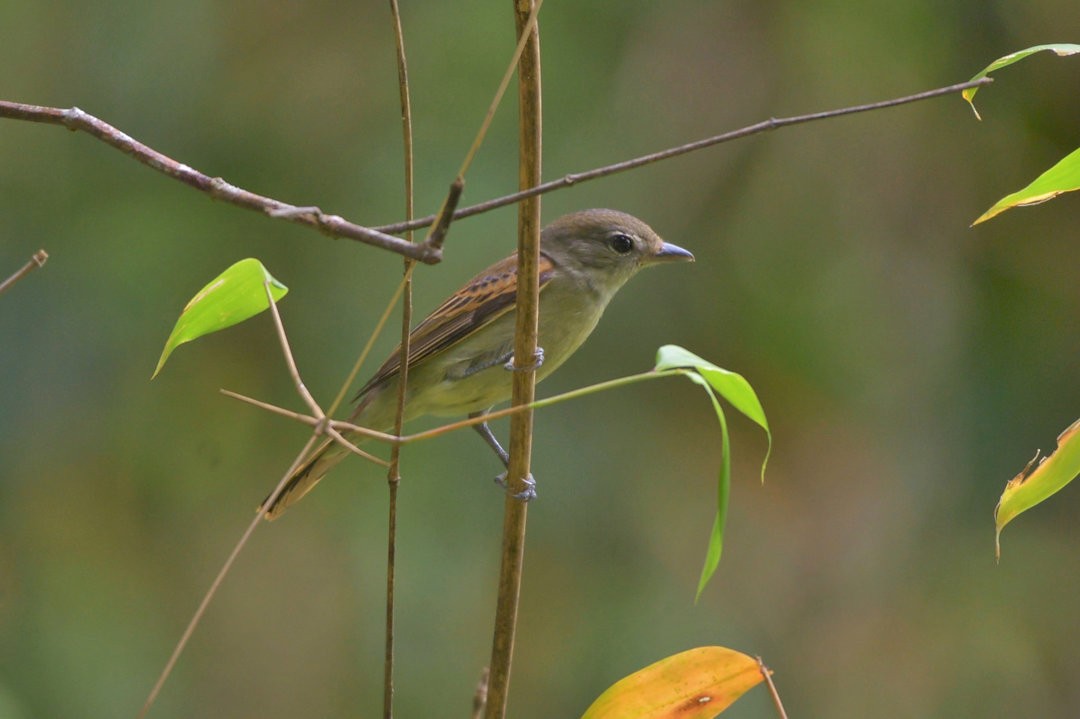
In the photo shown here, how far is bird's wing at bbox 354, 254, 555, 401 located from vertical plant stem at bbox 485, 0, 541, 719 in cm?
175

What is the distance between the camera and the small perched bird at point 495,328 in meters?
4.39

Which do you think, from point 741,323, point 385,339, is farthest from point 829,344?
point 385,339

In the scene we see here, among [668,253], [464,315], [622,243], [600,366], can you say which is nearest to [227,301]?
[464,315]

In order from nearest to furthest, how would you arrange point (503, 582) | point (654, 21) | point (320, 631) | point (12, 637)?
point (503, 582) → point (12, 637) → point (320, 631) → point (654, 21)

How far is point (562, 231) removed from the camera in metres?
4.76

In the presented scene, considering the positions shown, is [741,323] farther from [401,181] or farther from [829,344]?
[401,181]

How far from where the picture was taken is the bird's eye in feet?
15.3

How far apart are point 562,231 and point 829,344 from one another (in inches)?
83.8

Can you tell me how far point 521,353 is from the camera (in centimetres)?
256

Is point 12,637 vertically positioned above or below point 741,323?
below

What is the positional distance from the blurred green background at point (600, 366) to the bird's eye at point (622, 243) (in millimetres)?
1218

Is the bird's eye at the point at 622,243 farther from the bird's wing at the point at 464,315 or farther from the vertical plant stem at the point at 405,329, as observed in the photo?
the vertical plant stem at the point at 405,329

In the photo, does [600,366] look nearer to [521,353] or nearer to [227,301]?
[521,353]

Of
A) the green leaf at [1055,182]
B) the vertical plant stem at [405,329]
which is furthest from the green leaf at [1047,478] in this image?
the vertical plant stem at [405,329]
